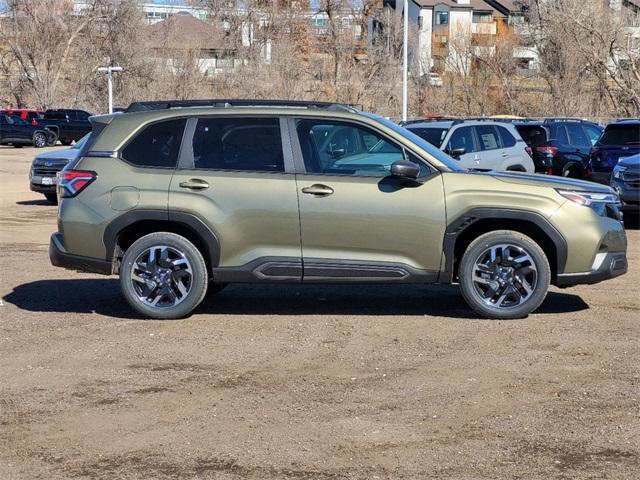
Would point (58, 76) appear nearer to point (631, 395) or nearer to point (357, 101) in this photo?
point (357, 101)

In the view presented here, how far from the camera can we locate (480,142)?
19.0m

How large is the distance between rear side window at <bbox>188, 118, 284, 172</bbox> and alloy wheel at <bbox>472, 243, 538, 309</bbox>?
1.96 m

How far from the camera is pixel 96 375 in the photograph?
752 cm

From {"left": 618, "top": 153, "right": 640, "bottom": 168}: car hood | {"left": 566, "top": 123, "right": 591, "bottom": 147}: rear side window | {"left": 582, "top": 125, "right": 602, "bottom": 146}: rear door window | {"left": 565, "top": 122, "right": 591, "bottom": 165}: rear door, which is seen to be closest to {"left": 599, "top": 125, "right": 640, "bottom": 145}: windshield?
{"left": 618, "top": 153, "right": 640, "bottom": 168}: car hood

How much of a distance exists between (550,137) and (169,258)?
16.4 m

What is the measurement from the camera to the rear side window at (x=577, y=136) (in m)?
24.3

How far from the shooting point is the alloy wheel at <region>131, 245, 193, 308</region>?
366 inches

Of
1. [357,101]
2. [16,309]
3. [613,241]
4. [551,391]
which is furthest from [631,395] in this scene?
[357,101]

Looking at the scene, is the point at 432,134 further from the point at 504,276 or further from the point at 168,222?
the point at 168,222

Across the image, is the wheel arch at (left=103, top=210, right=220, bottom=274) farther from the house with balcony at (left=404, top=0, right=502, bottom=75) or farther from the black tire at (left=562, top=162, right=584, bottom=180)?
the house with balcony at (left=404, top=0, right=502, bottom=75)

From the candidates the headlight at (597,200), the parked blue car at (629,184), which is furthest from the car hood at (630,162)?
the headlight at (597,200)

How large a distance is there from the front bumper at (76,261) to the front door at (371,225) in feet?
5.87

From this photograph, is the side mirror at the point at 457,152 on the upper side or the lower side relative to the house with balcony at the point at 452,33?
lower

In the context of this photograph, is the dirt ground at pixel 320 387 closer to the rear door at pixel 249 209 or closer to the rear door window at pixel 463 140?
the rear door at pixel 249 209
